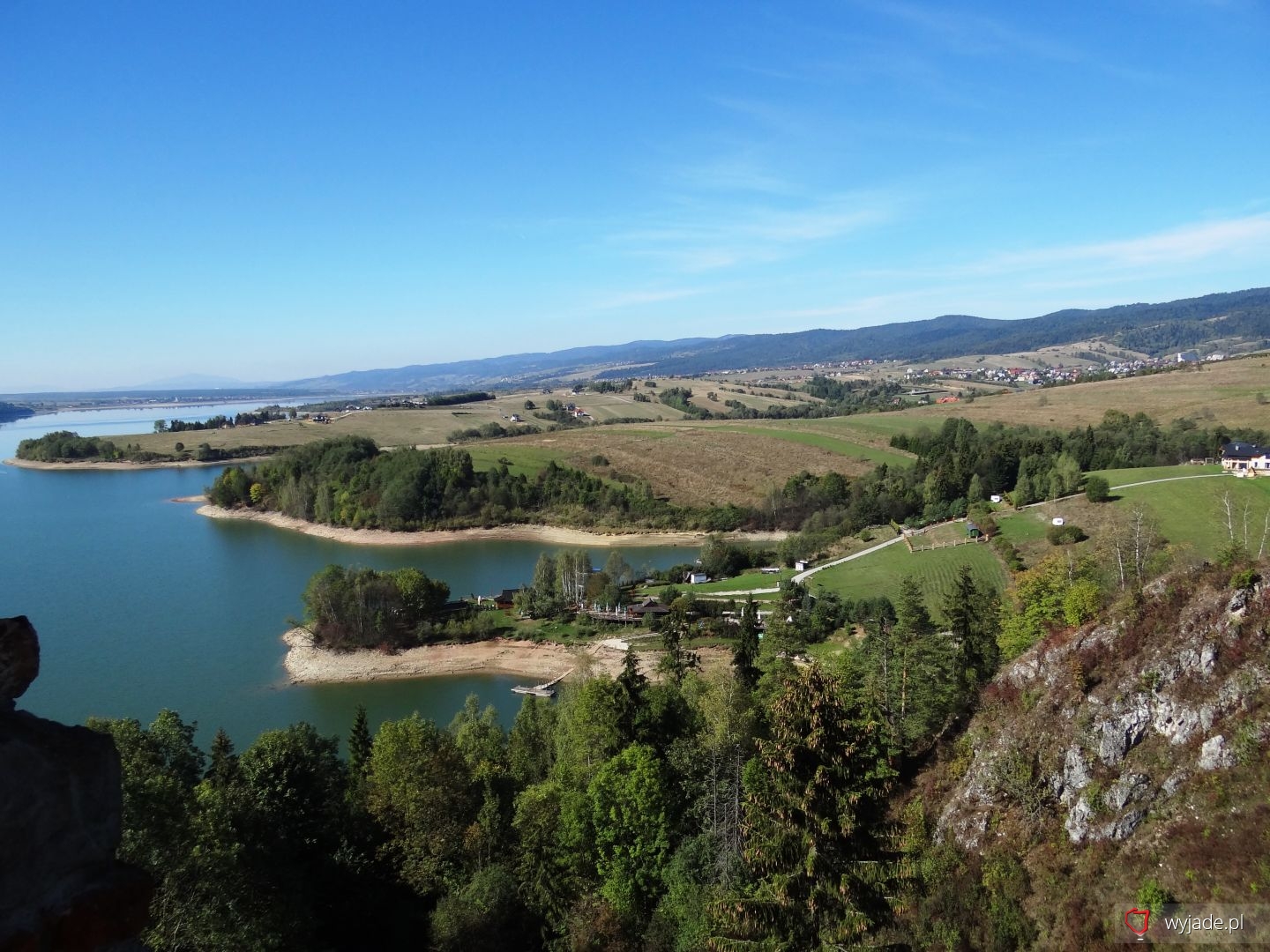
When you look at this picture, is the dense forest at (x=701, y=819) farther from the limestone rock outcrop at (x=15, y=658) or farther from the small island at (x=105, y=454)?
the small island at (x=105, y=454)

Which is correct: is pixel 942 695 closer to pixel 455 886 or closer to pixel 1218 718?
pixel 1218 718

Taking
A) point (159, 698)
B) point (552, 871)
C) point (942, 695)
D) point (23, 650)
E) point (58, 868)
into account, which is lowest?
point (159, 698)

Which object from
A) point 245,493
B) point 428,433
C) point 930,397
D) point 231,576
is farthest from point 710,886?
point 930,397

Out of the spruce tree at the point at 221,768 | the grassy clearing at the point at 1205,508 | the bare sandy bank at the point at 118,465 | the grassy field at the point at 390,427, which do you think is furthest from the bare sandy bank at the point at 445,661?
the bare sandy bank at the point at 118,465

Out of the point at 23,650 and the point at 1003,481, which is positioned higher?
the point at 23,650

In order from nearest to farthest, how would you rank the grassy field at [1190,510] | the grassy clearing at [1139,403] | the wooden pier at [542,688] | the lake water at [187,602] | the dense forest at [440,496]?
the grassy field at [1190,510]
the lake water at [187,602]
the wooden pier at [542,688]
the grassy clearing at [1139,403]
the dense forest at [440,496]

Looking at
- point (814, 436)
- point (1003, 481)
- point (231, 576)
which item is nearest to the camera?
point (231, 576)

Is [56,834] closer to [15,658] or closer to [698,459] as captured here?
[15,658]
